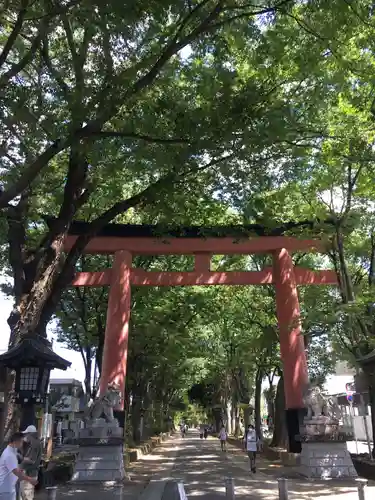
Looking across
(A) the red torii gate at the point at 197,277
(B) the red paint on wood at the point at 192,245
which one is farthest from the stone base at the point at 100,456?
(B) the red paint on wood at the point at 192,245

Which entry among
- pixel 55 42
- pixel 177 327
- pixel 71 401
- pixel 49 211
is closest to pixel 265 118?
pixel 55 42

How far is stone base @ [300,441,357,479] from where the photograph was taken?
42.2ft

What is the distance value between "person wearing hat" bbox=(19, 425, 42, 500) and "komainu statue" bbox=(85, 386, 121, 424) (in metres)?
5.19

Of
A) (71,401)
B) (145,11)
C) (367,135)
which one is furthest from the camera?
(71,401)

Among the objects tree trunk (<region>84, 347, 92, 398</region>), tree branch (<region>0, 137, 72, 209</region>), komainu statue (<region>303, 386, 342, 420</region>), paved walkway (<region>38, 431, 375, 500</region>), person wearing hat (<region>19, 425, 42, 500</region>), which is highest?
tree branch (<region>0, 137, 72, 209</region>)

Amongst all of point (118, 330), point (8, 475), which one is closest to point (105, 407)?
point (118, 330)

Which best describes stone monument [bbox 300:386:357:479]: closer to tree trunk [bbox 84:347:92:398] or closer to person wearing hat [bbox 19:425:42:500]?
person wearing hat [bbox 19:425:42:500]

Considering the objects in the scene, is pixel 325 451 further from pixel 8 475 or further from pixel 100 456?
pixel 8 475

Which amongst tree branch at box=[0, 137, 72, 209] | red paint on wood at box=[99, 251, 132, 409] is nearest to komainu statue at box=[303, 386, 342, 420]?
red paint on wood at box=[99, 251, 132, 409]

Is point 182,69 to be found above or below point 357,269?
above

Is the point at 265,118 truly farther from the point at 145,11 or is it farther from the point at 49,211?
the point at 49,211

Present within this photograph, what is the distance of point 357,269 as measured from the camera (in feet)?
61.8

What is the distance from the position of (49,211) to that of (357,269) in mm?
11671

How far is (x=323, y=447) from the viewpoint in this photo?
13.2m
